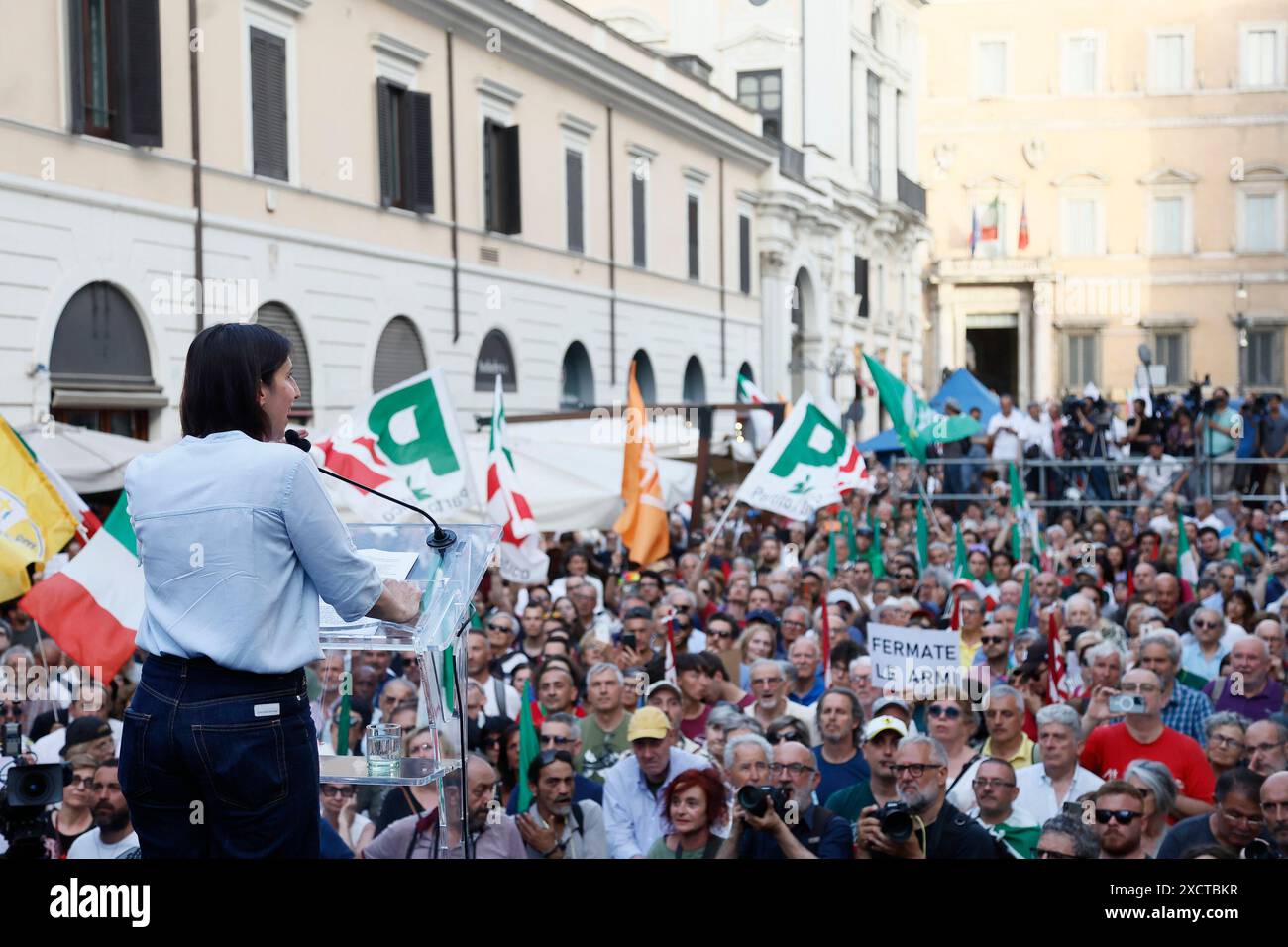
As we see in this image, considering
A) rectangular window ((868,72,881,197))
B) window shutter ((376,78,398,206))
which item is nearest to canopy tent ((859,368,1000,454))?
window shutter ((376,78,398,206))

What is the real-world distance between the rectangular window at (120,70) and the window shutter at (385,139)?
17.1 ft

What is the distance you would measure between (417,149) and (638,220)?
8704 mm

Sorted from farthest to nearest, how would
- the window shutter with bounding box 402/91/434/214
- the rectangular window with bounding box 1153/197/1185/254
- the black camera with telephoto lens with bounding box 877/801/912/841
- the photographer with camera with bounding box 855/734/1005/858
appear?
the rectangular window with bounding box 1153/197/1185/254, the window shutter with bounding box 402/91/434/214, the photographer with camera with bounding box 855/734/1005/858, the black camera with telephoto lens with bounding box 877/801/912/841

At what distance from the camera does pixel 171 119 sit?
18922 mm

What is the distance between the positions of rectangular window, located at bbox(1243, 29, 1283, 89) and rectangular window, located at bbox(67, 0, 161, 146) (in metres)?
39.9

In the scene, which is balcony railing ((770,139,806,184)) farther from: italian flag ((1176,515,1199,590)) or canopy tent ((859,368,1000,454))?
italian flag ((1176,515,1199,590))

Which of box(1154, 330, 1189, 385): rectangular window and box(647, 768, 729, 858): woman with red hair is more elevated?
box(1154, 330, 1189, 385): rectangular window

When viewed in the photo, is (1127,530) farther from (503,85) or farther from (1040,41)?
(1040,41)

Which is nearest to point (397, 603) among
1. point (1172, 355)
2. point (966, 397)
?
point (966, 397)

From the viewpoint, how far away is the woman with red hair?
20.7 feet

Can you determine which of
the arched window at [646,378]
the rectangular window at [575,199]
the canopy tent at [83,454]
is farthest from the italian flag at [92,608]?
the arched window at [646,378]

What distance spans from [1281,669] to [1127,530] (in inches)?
329

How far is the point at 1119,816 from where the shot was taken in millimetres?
6215
